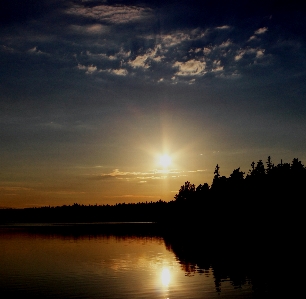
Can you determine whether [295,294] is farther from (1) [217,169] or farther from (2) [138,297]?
(1) [217,169]

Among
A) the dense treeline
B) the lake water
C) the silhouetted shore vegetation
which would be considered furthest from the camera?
the dense treeline

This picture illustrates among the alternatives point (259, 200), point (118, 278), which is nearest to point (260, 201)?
point (259, 200)

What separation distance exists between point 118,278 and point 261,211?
93625 mm

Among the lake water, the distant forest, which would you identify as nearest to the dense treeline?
the distant forest

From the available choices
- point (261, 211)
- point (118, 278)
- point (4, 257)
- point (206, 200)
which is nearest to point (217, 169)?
point (206, 200)

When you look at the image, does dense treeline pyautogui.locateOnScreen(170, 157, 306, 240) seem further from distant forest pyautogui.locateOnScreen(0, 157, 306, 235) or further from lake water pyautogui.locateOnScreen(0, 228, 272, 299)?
lake water pyautogui.locateOnScreen(0, 228, 272, 299)

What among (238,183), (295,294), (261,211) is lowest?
(295,294)

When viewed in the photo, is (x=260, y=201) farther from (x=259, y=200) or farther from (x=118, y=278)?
(x=118, y=278)

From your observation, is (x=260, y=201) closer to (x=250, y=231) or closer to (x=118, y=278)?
(x=250, y=231)

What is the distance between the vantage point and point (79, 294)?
41125mm

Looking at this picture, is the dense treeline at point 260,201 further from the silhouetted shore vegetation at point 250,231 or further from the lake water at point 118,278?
the lake water at point 118,278

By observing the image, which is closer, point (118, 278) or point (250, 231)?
point (118, 278)

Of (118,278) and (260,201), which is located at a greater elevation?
(260,201)

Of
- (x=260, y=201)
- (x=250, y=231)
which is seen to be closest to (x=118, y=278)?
(x=250, y=231)
